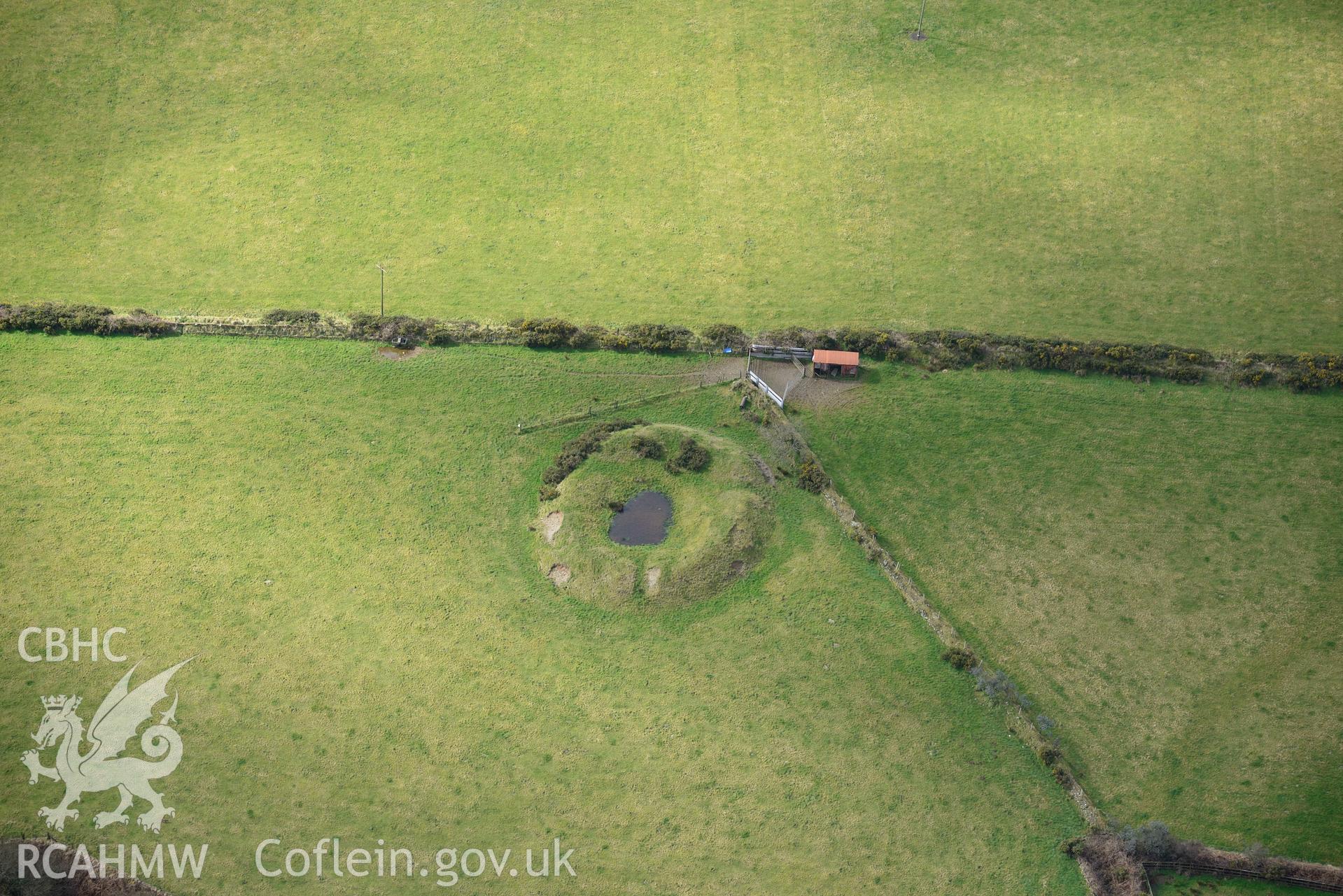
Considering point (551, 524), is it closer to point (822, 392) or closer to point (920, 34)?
point (822, 392)

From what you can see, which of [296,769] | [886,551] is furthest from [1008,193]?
[296,769]

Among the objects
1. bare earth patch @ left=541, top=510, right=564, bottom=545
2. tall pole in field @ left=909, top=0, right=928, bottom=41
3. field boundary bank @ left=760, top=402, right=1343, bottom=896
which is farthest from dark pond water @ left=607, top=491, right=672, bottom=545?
tall pole in field @ left=909, top=0, right=928, bottom=41

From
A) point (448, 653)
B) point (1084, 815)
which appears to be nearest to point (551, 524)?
point (448, 653)

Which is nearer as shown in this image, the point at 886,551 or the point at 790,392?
the point at 886,551

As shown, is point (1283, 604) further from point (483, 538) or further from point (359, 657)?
point (359, 657)

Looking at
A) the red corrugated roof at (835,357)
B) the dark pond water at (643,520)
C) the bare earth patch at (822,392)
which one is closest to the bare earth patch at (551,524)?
the dark pond water at (643,520)

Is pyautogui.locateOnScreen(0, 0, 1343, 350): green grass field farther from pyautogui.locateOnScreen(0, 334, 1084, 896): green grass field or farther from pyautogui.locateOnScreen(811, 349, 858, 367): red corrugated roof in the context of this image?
pyautogui.locateOnScreen(0, 334, 1084, 896): green grass field
